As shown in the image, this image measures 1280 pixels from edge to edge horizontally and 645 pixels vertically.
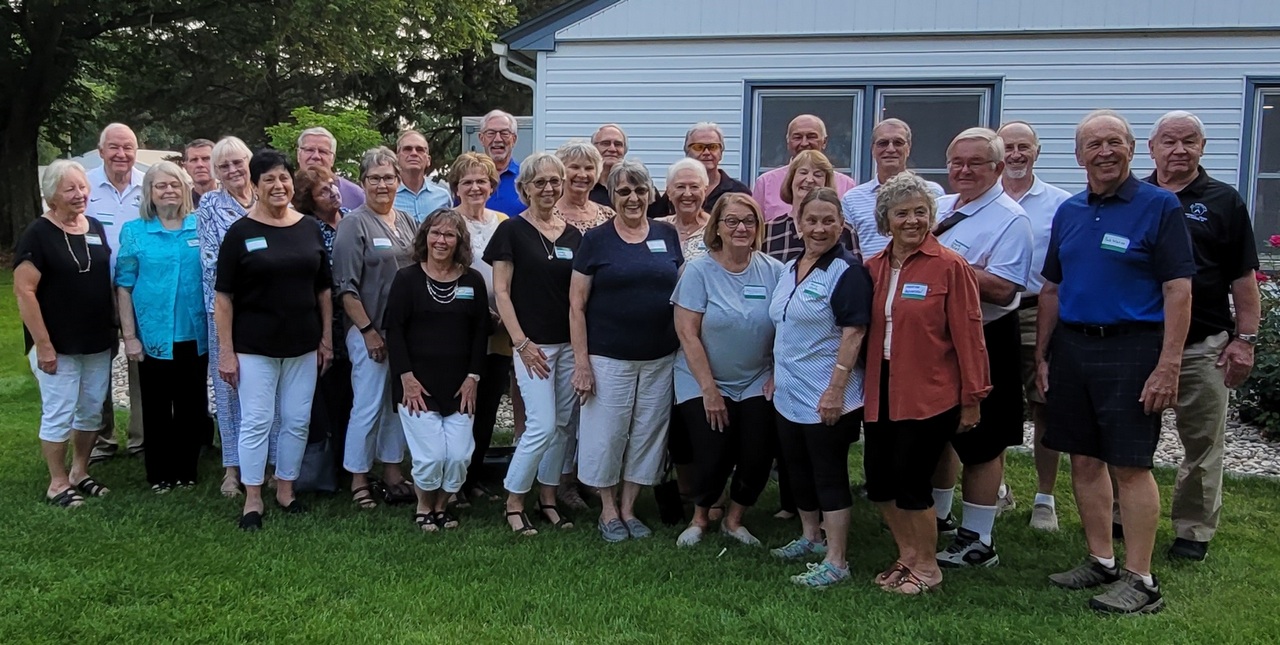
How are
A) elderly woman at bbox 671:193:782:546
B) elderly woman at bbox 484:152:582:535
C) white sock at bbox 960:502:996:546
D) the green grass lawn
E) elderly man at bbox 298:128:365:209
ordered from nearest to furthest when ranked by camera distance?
1. the green grass lawn
2. elderly woman at bbox 671:193:782:546
3. white sock at bbox 960:502:996:546
4. elderly woman at bbox 484:152:582:535
5. elderly man at bbox 298:128:365:209

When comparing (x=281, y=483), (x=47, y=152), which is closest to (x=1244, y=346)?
(x=281, y=483)

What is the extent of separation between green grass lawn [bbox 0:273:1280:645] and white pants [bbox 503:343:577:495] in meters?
0.30

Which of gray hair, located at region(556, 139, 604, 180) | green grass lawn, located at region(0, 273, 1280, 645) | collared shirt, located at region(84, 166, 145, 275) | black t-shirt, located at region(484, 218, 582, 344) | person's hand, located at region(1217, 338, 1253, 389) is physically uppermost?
gray hair, located at region(556, 139, 604, 180)

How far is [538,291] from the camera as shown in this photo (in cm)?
428

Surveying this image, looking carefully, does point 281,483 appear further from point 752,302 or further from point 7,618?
point 752,302

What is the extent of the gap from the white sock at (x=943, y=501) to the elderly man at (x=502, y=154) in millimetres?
2762

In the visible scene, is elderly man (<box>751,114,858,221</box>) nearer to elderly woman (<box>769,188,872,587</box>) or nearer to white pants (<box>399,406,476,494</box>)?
elderly woman (<box>769,188,872,587</box>)

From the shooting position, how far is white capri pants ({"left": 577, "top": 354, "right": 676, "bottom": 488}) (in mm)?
4203

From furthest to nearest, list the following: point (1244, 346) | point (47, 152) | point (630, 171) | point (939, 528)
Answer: point (47, 152) < point (939, 528) < point (630, 171) < point (1244, 346)

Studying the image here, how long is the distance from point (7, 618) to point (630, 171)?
2866 millimetres

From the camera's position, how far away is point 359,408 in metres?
4.68

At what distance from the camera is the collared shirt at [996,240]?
3.72 metres

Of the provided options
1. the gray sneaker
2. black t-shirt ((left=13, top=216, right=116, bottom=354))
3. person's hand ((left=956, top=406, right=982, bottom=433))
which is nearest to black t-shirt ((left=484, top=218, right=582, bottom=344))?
person's hand ((left=956, top=406, right=982, bottom=433))

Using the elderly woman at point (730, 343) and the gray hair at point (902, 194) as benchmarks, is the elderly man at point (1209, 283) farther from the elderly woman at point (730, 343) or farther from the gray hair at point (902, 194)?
the elderly woman at point (730, 343)
